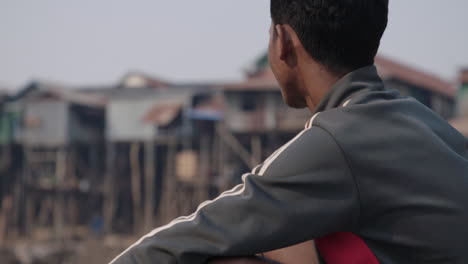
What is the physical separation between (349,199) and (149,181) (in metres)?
26.7

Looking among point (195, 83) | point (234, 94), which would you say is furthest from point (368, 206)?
point (195, 83)

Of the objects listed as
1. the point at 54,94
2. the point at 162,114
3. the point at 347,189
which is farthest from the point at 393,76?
the point at 347,189

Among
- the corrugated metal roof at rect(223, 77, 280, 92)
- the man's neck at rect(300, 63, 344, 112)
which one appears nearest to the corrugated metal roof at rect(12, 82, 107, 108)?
the corrugated metal roof at rect(223, 77, 280, 92)

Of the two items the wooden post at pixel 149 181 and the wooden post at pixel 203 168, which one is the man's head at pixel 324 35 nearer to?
the wooden post at pixel 203 168

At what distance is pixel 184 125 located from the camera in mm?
26250

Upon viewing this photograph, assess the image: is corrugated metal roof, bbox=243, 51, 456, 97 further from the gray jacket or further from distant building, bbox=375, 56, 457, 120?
the gray jacket

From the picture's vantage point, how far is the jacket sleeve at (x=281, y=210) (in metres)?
1.31

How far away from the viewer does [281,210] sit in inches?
51.5

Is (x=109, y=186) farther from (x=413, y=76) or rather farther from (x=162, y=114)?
(x=413, y=76)

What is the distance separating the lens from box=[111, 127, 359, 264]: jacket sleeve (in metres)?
1.31

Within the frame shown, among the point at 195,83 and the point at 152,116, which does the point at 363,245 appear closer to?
the point at 152,116

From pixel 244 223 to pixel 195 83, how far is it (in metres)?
29.2

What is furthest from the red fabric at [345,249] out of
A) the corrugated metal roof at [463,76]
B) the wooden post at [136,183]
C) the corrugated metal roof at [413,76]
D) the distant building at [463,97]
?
the wooden post at [136,183]

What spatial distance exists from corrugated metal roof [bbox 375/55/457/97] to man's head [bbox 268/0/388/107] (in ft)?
70.8
